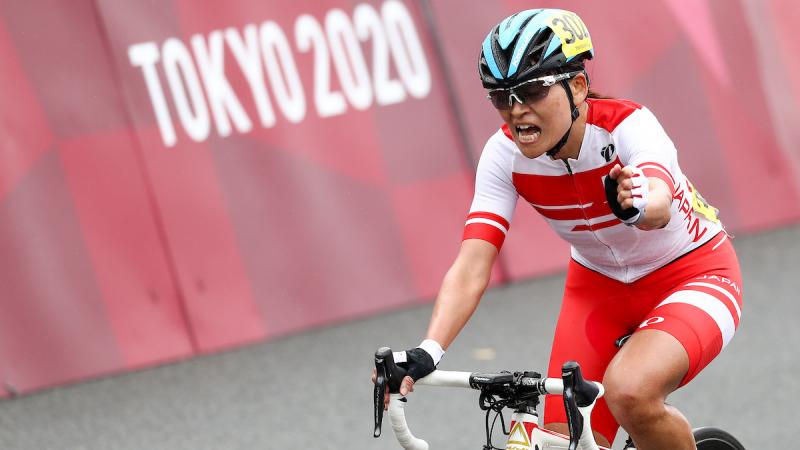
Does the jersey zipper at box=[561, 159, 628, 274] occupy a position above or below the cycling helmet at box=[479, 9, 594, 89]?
below

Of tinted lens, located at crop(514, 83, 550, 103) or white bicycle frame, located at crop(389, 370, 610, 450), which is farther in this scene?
tinted lens, located at crop(514, 83, 550, 103)

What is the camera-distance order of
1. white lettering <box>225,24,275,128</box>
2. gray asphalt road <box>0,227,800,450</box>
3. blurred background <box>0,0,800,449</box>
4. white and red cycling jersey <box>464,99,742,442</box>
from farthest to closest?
white lettering <box>225,24,275,128</box> < blurred background <box>0,0,800,449</box> < gray asphalt road <box>0,227,800,450</box> < white and red cycling jersey <box>464,99,742,442</box>

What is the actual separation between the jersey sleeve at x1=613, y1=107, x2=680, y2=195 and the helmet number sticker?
0.28 meters

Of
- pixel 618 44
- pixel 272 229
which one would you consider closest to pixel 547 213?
pixel 272 229

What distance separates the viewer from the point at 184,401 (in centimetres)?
741

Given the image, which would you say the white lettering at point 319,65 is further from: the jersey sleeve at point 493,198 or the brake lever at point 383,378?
the brake lever at point 383,378

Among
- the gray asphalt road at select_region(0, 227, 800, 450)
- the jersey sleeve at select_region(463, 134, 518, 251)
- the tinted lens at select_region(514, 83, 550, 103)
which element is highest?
the tinted lens at select_region(514, 83, 550, 103)

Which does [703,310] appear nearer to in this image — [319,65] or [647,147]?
[647,147]

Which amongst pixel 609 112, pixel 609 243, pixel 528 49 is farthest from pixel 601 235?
pixel 528 49

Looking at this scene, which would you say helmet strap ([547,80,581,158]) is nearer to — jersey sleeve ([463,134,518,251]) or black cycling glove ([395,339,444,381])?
jersey sleeve ([463,134,518,251])

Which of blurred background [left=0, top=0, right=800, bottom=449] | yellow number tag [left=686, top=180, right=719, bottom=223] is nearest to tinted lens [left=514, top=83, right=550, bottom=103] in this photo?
yellow number tag [left=686, top=180, right=719, bottom=223]

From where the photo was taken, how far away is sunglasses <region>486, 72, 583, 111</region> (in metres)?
4.05

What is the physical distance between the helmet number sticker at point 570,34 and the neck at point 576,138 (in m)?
0.21

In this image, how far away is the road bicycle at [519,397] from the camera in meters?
3.45
